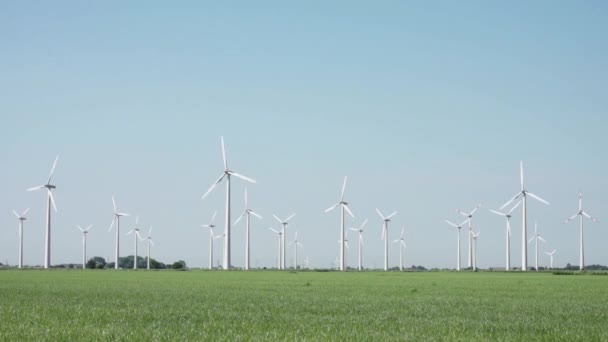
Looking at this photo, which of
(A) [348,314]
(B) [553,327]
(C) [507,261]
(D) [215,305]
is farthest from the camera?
(C) [507,261]

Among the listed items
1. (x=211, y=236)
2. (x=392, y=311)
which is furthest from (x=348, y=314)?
(x=211, y=236)

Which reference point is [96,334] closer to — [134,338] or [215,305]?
[134,338]

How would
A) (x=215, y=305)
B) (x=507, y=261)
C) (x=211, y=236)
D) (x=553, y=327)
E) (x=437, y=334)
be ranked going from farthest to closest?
1. (x=211, y=236)
2. (x=507, y=261)
3. (x=215, y=305)
4. (x=553, y=327)
5. (x=437, y=334)

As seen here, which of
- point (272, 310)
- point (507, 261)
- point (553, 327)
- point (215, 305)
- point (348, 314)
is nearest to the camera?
point (553, 327)

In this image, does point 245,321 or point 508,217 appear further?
point 508,217

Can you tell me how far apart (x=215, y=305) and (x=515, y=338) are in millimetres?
14516

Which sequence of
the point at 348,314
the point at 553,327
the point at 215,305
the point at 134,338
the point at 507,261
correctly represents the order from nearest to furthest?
the point at 134,338, the point at 553,327, the point at 348,314, the point at 215,305, the point at 507,261

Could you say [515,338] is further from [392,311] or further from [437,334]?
[392,311]

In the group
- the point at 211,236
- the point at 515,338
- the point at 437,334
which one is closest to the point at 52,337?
the point at 437,334

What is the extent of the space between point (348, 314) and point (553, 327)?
23.0 ft

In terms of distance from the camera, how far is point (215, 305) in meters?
30.9

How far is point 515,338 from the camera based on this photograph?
19.1m

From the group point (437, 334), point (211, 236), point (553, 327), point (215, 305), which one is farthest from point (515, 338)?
point (211, 236)

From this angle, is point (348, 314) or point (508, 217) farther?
point (508, 217)
